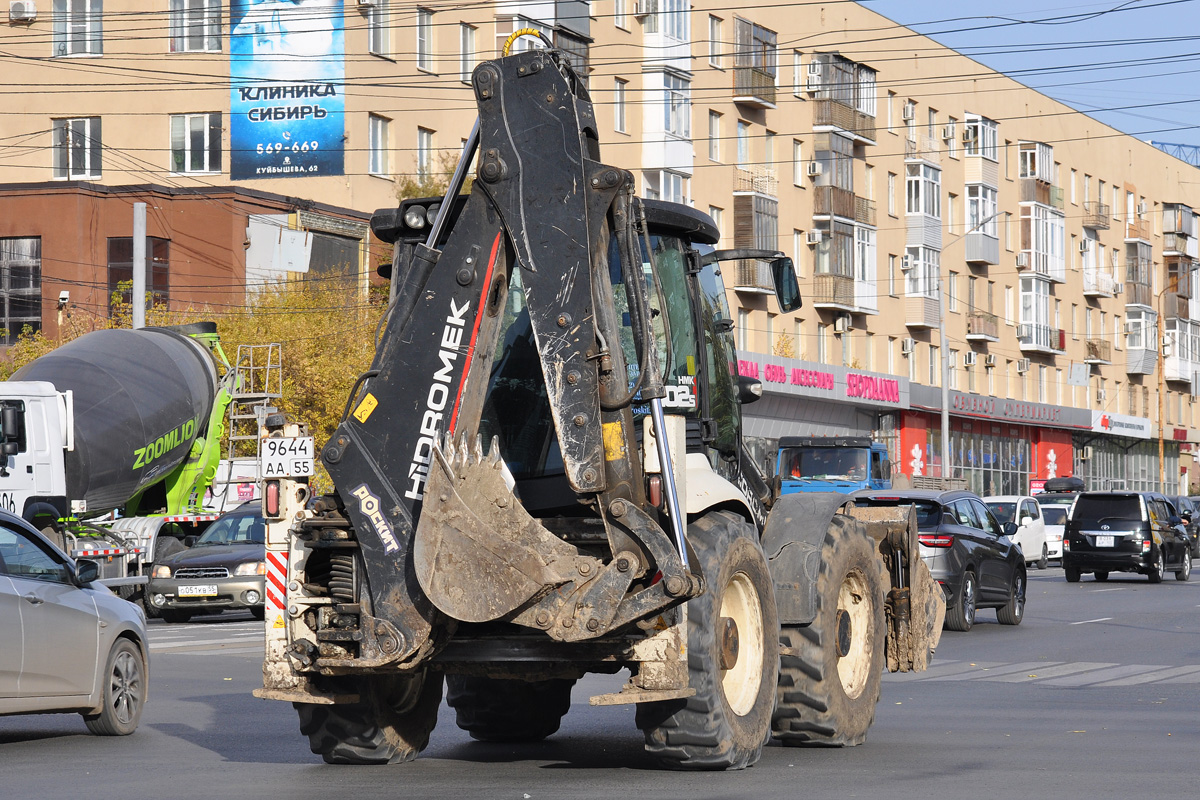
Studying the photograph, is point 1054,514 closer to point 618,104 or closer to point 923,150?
point 618,104

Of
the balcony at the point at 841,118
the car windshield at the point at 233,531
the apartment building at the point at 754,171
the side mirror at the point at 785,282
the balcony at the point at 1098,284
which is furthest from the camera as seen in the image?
the balcony at the point at 1098,284

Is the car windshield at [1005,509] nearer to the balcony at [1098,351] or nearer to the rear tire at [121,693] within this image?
the rear tire at [121,693]

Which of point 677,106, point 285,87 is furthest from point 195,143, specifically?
point 677,106

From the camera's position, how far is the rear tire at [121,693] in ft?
41.0

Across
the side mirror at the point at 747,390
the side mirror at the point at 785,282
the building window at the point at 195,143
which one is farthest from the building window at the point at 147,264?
the side mirror at the point at 785,282

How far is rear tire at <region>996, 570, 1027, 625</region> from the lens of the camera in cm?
2391

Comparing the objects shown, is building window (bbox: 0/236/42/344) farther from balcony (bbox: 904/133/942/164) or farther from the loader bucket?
the loader bucket

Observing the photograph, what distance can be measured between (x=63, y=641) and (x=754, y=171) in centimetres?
5024

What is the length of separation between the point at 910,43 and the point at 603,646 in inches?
2476

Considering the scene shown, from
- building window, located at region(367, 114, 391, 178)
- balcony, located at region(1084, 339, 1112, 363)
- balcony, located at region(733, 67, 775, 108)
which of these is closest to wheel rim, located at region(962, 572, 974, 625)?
building window, located at region(367, 114, 391, 178)

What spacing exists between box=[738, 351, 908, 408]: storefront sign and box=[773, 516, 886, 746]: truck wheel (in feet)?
132

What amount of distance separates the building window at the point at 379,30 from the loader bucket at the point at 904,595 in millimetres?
39830

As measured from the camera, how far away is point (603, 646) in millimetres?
9102

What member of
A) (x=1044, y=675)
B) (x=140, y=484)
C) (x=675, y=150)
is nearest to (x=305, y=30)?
(x=675, y=150)
